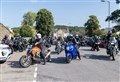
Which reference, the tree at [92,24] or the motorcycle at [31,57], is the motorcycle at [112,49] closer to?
the motorcycle at [31,57]

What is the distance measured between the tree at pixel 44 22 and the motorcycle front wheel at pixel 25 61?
69.3 m

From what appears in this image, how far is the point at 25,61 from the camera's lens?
1304 cm

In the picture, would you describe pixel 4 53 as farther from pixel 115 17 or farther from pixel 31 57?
pixel 115 17

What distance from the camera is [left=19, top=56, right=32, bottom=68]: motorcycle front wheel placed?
42.3 feet

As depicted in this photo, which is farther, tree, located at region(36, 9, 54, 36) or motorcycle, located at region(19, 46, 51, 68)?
tree, located at region(36, 9, 54, 36)

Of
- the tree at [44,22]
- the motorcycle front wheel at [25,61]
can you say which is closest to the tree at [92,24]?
the tree at [44,22]

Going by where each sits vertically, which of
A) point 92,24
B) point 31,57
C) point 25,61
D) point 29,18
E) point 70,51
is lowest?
point 25,61

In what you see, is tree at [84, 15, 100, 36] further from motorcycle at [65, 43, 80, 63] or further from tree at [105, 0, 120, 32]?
motorcycle at [65, 43, 80, 63]

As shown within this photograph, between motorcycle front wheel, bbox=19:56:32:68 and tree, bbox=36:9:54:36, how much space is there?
227 feet

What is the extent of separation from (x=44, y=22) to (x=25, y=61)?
2820 inches

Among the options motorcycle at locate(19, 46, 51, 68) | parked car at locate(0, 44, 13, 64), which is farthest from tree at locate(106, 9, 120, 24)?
parked car at locate(0, 44, 13, 64)

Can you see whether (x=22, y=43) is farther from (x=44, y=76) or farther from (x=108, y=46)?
(x=44, y=76)

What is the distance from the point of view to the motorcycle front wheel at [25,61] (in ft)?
42.3

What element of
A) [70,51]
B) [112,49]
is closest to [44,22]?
[112,49]
